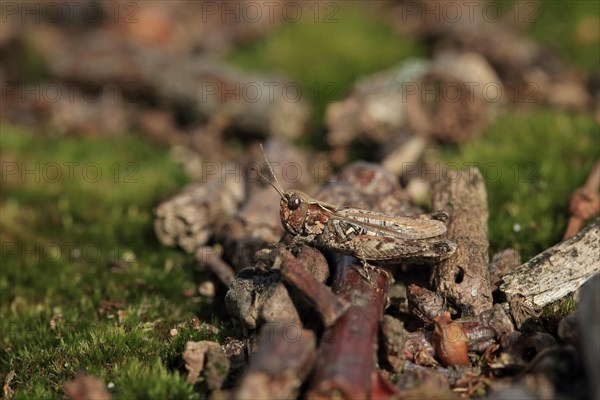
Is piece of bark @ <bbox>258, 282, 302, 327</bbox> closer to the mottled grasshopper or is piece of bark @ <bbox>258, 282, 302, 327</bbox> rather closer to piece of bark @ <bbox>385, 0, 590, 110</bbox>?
the mottled grasshopper

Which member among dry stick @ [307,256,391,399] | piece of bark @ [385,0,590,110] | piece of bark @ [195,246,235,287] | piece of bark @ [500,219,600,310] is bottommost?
dry stick @ [307,256,391,399]

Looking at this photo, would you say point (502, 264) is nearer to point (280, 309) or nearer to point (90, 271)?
point (280, 309)

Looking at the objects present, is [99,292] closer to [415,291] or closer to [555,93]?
[415,291]

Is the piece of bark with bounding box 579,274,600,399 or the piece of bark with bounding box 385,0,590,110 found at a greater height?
the piece of bark with bounding box 385,0,590,110

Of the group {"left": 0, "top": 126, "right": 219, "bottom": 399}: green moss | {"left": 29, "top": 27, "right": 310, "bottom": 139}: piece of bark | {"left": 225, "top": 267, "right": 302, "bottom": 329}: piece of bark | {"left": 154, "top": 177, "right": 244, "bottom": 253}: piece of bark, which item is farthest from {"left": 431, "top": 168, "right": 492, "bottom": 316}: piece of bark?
{"left": 29, "top": 27, "right": 310, "bottom": 139}: piece of bark

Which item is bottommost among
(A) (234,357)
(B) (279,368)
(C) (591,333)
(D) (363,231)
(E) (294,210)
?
(A) (234,357)

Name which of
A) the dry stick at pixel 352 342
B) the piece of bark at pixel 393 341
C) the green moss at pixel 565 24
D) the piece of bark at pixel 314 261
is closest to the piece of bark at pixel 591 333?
the piece of bark at pixel 393 341

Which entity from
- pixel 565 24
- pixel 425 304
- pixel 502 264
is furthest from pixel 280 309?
pixel 565 24

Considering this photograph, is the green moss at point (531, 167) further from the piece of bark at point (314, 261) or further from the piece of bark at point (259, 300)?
the piece of bark at point (259, 300)
